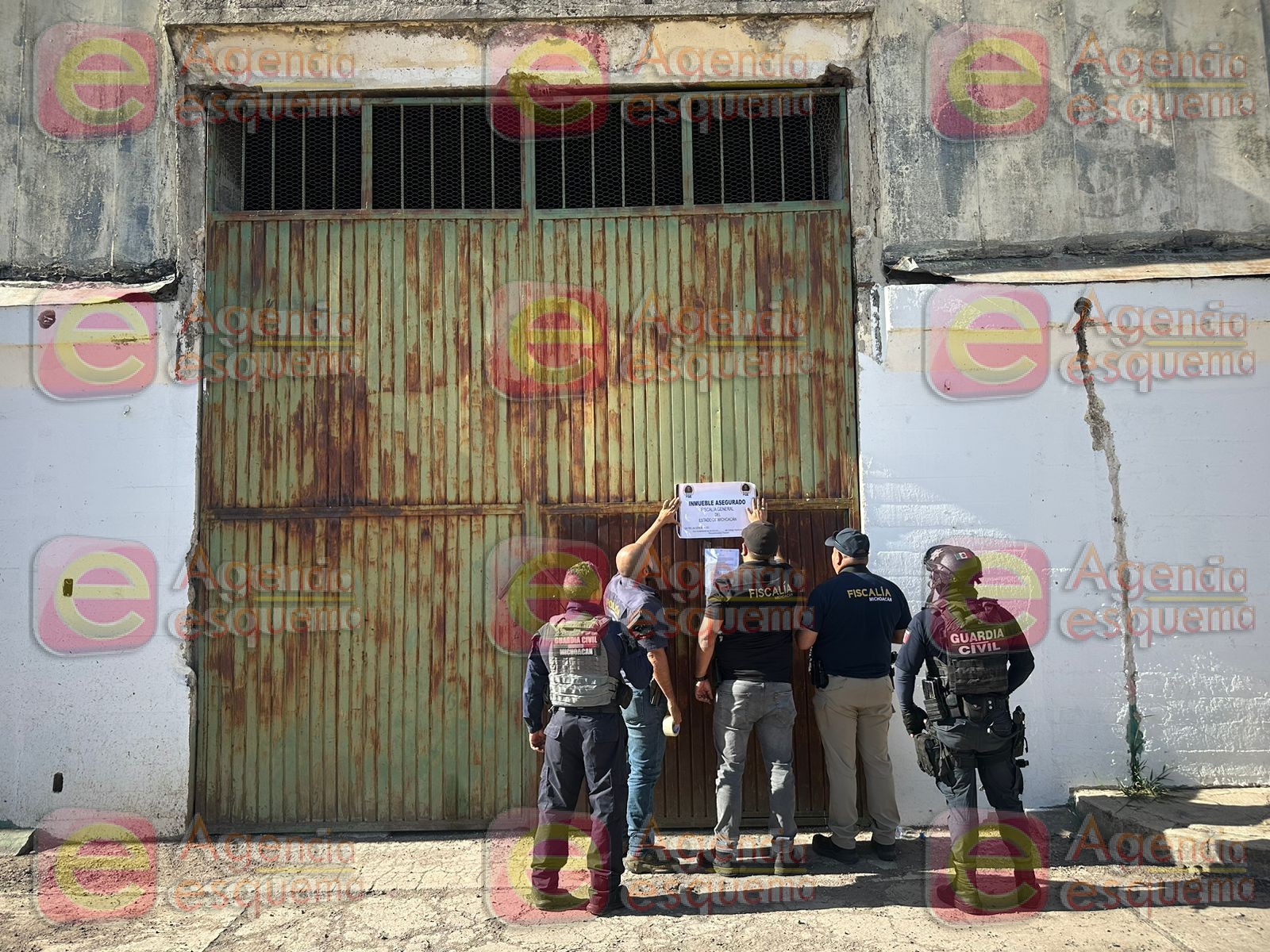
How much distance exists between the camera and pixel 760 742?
5598mm

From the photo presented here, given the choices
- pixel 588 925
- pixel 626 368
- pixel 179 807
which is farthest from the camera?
pixel 626 368

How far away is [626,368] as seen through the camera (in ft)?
21.6

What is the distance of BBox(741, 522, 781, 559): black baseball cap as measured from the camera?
5.64 metres

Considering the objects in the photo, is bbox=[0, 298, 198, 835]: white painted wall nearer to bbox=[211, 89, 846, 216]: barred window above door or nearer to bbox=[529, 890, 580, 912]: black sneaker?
bbox=[211, 89, 846, 216]: barred window above door

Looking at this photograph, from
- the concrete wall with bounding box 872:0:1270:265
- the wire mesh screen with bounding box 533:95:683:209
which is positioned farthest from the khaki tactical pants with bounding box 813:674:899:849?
the wire mesh screen with bounding box 533:95:683:209

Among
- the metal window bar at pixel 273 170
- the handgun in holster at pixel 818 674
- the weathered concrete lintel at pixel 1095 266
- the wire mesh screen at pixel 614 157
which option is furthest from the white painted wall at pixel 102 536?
the weathered concrete lintel at pixel 1095 266

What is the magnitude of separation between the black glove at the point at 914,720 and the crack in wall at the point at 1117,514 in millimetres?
1887

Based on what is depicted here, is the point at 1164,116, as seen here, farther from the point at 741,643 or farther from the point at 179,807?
the point at 179,807

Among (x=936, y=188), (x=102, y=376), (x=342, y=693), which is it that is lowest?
(x=342, y=693)

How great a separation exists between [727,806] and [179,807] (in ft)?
11.3

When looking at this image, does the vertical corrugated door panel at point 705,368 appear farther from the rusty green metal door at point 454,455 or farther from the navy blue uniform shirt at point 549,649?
the navy blue uniform shirt at point 549,649

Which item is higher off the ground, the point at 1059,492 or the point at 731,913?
the point at 1059,492

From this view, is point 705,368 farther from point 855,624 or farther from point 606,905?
point 606,905

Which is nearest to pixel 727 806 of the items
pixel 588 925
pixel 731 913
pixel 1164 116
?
pixel 731 913
